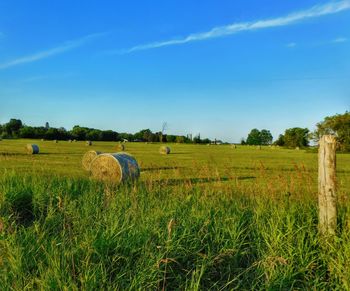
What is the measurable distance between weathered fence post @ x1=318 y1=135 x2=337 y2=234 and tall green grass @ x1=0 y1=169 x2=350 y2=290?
23 cm

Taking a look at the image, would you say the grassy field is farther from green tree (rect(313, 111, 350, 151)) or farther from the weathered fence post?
green tree (rect(313, 111, 350, 151))

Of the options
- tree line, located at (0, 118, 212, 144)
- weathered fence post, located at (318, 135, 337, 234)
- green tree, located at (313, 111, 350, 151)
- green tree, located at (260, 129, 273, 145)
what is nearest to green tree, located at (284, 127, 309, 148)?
green tree, located at (313, 111, 350, 151)

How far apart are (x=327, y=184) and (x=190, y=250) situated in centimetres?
242

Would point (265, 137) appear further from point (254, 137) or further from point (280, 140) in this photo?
point (280, 140)

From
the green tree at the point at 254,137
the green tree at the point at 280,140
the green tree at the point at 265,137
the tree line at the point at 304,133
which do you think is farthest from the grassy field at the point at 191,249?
the green tree at the point at 265,137

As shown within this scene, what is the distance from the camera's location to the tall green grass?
4.42m

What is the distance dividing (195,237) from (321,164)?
7.59 feet

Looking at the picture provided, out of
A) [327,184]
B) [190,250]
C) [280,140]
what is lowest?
[190,250]

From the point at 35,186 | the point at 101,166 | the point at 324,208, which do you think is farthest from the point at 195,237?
the point at 101,166

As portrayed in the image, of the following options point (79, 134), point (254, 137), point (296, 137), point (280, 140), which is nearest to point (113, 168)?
point (79, 134)

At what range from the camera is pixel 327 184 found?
610cm

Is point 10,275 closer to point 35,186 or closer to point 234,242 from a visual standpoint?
point 234,242

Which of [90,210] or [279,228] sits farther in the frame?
[90,210]

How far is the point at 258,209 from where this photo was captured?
6621 millimetres
